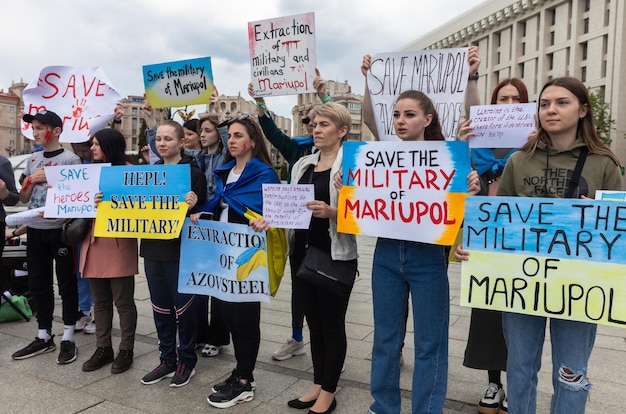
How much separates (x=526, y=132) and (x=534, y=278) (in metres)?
1.18

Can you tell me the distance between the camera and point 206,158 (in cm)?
445

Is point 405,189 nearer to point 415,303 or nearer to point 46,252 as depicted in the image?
point 415,303

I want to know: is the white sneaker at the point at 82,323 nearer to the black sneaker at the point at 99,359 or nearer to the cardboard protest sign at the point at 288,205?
the black sneaker at the point at 99,359

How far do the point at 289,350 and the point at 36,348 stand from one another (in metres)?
2.19

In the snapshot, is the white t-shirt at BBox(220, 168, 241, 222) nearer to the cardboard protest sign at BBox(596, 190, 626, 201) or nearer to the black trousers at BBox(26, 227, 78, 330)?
the black trousers at BBox(26, 227, 78, 330)

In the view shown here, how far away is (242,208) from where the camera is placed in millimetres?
3471

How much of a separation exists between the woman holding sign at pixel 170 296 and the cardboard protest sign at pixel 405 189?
1.35 meters

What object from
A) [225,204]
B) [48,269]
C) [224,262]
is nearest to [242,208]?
[225,204]

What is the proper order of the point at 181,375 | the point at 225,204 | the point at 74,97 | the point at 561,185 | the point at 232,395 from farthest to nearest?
the point at 74,97 < the point at 181,375 < the point at 225,204 < the point at 232,395 < the point at 561,185

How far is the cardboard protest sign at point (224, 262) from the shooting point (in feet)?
11.2

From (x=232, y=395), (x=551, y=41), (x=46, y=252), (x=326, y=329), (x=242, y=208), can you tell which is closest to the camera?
(x=326, y=329)

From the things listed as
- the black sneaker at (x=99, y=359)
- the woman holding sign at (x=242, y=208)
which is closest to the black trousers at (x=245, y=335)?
the woman holding sign at (x=242, y=208)

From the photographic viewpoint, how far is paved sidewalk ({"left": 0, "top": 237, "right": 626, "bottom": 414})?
3316 millimetres

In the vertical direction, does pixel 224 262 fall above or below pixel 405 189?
below
